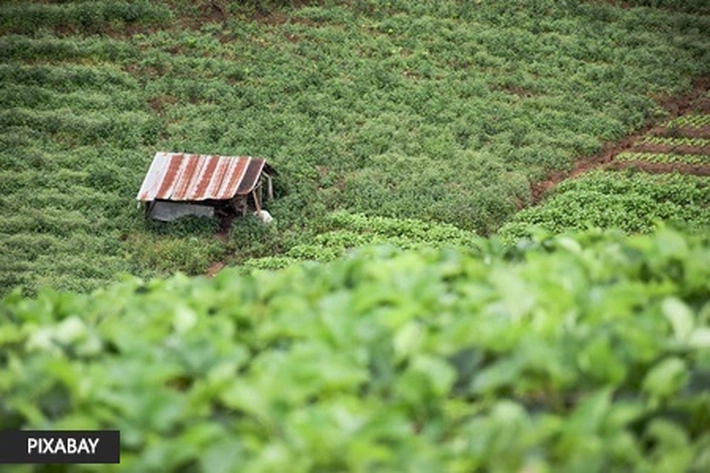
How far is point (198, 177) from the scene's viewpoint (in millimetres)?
22578

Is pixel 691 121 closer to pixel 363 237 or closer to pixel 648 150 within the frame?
pixel 648 150

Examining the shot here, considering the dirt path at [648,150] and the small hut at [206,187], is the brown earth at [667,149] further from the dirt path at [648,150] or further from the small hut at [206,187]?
the small hut at [206,187]

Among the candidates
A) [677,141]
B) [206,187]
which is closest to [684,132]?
[677,141]

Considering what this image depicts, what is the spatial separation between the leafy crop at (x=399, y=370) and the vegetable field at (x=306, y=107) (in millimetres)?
15545

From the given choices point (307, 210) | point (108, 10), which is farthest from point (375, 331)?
point (108, 10)

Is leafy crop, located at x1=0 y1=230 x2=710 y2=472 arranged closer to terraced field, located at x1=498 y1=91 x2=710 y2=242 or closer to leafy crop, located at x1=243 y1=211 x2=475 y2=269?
leafy crop, located at x1=243 y1=211 x2=475 y2=269

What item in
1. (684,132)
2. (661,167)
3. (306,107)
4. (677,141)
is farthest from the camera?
(306,107)

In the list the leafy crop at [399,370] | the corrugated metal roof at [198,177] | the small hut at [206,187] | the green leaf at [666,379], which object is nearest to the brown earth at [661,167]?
the small hut at [206,187]

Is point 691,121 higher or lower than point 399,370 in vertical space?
higher

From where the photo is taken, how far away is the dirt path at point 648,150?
76.1ft

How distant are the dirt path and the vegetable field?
276mm

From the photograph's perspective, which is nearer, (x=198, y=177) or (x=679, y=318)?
(x=679, y=318)

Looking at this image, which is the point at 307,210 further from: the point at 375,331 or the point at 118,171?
the point at 375,331

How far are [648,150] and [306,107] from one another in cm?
876
